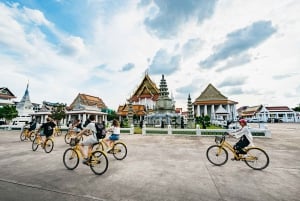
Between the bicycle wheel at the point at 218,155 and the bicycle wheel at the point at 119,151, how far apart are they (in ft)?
11.3

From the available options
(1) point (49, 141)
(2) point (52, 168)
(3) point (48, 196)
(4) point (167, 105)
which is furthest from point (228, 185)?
(4) point (167, 105)

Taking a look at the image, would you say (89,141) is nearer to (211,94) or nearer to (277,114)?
(211,94)

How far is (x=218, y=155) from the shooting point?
589 centimetres

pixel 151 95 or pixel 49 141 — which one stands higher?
pixel 151 95

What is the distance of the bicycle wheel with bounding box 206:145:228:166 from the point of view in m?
5.84

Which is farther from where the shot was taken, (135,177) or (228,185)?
(135,177)

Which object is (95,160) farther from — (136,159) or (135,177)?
(136,159)

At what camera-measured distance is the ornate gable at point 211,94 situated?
151ft

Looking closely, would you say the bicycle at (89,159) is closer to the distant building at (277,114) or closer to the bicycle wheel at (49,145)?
the bicycle wheel at (49,145)

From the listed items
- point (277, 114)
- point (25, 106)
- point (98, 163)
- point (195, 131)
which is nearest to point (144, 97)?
point (195, 131)

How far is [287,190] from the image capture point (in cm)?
386

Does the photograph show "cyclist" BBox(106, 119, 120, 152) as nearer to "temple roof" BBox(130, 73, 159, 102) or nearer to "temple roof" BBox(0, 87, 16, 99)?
"temple roof" BBox(130, 73, 159, 102)

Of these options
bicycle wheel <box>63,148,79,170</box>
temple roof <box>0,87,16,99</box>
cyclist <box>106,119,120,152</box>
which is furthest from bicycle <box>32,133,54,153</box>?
temple roof <box>0,87,16,99</box>

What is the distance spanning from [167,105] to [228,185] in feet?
67.3
